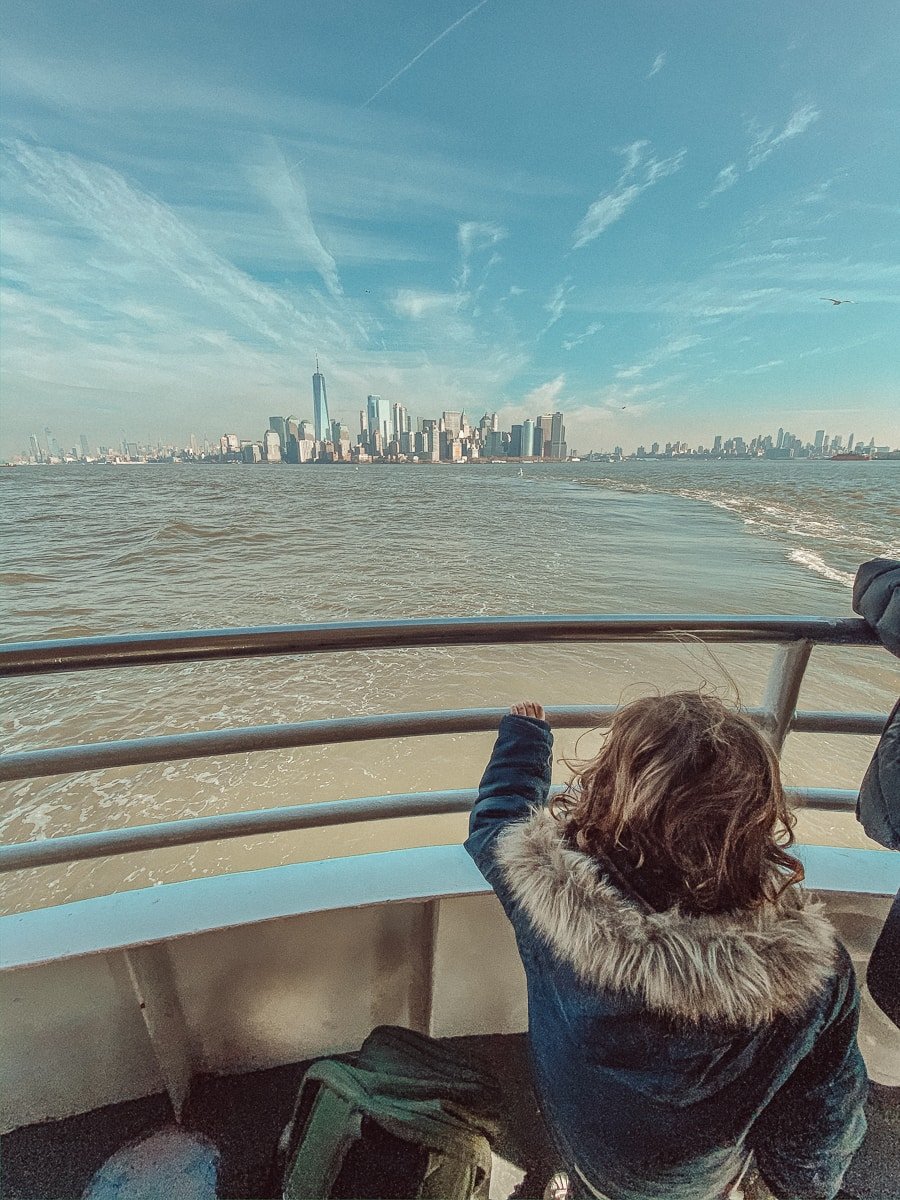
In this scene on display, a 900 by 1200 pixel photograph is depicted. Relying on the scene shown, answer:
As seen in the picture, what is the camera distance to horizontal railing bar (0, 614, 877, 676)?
1.13 m

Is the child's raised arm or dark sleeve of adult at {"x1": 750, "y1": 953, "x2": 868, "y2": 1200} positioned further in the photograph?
the child's raised arm

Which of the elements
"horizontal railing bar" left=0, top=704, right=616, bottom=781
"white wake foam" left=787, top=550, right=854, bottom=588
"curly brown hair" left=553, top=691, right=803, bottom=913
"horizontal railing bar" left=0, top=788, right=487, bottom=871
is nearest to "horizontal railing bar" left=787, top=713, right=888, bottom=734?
"horizontal railing bar" left=0, top=704, right=616, bottom=781

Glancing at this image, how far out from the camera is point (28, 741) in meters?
6.20

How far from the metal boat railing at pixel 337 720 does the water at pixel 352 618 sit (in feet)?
0.68

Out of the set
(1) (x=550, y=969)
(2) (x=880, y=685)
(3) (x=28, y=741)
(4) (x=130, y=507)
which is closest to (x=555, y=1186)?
(1) (x=550, y=969)

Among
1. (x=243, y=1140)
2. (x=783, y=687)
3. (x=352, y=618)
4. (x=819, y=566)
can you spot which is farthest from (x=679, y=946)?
(x=819, y=566)

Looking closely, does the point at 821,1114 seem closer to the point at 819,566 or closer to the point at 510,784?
the point at 510,784

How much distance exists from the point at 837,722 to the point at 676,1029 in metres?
0.99

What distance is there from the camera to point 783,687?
141 centimetres

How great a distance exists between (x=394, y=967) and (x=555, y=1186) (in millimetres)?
528

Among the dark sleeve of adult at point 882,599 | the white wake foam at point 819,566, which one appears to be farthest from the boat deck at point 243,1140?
the white wake foam at point 819,566

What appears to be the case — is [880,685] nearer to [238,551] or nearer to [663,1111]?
[663,1111]

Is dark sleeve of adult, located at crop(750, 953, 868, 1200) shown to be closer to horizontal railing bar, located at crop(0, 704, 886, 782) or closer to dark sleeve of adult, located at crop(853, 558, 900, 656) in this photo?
horizontal railing bar, located at crop(0, 704, 886, 782)

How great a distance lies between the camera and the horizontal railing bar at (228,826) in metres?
1.18
